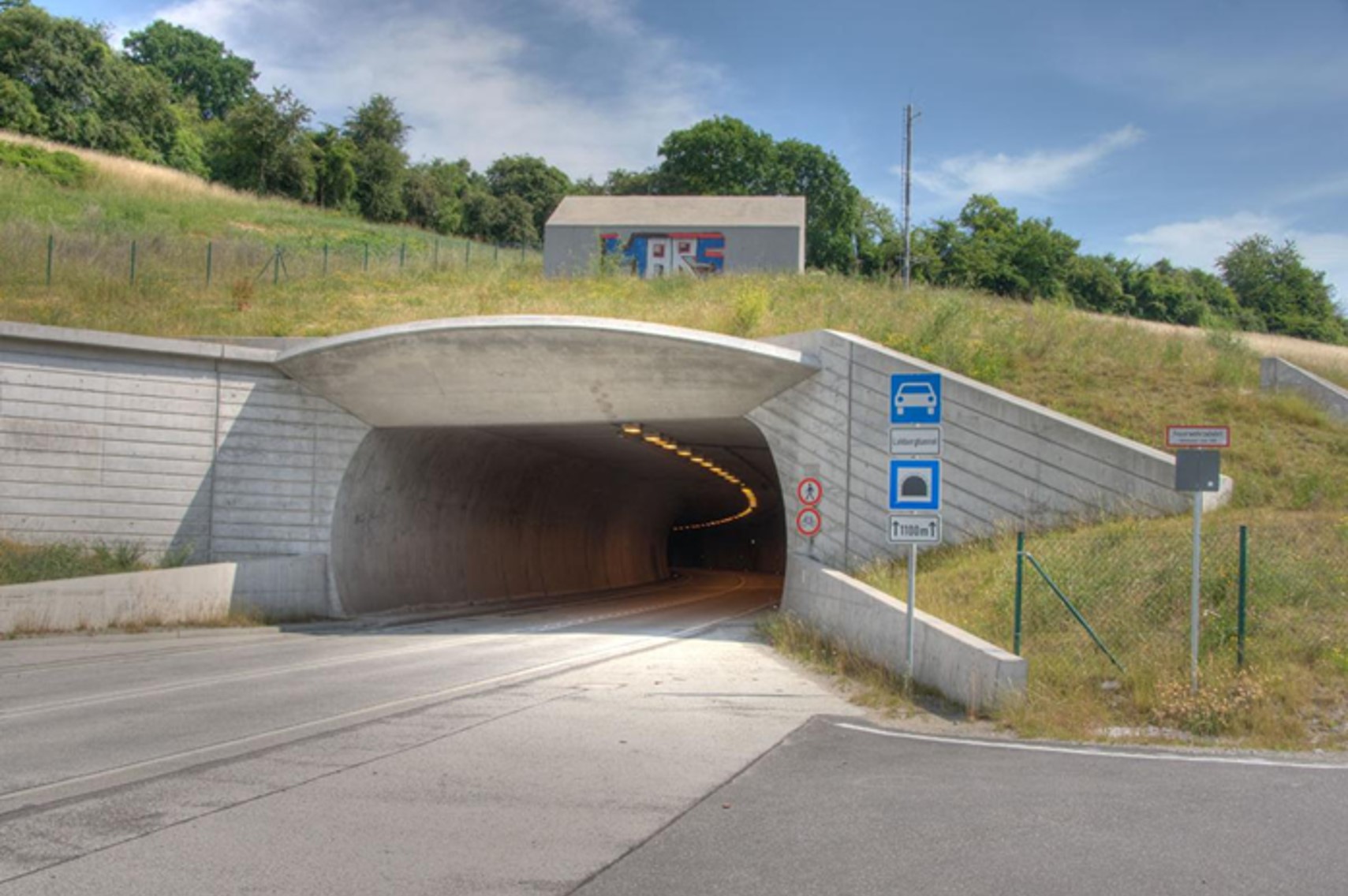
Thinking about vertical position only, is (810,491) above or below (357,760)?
above

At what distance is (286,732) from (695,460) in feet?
83.6

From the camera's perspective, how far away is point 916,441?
1288 centimetres

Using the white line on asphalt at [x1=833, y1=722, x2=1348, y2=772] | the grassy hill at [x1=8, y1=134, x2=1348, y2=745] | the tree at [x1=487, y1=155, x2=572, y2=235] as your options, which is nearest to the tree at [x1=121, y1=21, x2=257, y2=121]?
the tree at [x1=487, y1=155, x2=572, y2=235]

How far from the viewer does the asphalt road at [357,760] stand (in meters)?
5.88

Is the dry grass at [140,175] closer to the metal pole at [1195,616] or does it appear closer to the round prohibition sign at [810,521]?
the round prohibition sign at [810,521]

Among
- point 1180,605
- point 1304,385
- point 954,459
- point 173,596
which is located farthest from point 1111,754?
point 173,596

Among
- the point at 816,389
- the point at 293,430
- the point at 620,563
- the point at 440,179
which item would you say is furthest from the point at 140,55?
the point at 816,389

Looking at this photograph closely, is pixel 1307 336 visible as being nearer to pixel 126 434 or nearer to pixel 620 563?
pixel 620 563

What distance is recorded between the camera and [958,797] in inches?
299

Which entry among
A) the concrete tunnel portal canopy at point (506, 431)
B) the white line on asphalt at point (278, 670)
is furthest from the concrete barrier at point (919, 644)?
the white line on asphalt at point (278, 670)

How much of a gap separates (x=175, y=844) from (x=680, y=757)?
12.9 ft

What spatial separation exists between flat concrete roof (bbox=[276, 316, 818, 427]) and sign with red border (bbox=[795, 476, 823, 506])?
1.98 metres

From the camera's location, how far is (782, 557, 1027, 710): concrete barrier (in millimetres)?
10938

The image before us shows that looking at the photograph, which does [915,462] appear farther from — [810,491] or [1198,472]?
[810,491]
